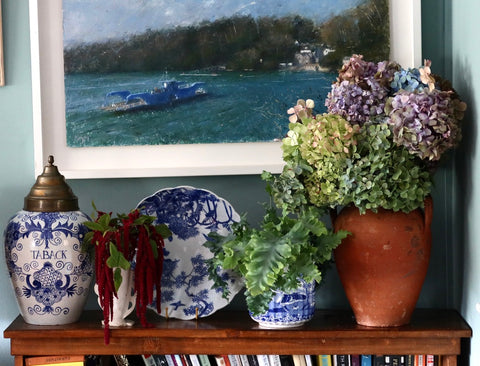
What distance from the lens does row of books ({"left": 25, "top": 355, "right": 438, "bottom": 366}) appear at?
5.59 ft

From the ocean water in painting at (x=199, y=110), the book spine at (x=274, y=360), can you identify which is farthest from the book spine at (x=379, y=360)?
the ocean water in painting at (x=199, y=110)

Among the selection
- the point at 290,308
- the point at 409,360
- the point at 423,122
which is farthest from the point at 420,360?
the point at 423,122

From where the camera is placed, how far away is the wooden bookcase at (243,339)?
1.65 meters

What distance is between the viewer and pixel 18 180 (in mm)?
1940

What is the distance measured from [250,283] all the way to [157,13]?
813mm

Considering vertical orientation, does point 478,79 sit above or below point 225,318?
above

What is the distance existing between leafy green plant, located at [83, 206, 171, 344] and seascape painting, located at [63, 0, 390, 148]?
1.00ft

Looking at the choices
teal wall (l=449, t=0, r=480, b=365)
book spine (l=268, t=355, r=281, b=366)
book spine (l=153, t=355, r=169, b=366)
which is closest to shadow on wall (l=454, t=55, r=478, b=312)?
teal wall (l=449, t=0, r=480, b=365)

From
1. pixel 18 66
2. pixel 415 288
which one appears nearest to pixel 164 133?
pixel 18 66

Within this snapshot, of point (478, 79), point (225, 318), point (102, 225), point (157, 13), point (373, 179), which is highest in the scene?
point (157, 13)

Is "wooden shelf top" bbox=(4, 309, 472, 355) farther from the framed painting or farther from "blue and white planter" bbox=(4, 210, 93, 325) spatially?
the framed painting

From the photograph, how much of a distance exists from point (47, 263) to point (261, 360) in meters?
0.58

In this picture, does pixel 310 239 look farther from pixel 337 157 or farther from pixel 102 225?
pixel 102 225

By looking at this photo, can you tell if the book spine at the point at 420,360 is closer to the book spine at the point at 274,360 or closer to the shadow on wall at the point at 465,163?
the shadow on wall at the point at 465,163
